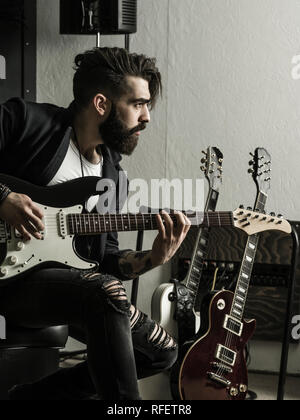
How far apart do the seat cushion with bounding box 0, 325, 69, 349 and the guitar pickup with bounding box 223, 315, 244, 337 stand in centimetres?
62

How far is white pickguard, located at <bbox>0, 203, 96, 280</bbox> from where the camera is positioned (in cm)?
188

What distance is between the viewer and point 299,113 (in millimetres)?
2910

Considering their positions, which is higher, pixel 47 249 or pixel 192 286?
pixel 47 249

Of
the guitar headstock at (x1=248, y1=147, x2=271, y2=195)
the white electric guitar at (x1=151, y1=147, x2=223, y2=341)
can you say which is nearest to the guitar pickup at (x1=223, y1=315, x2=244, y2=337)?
the white electric guitar at (x1=151, y1=147, x2=223, y2=341)

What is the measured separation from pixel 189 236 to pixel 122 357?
1.40m

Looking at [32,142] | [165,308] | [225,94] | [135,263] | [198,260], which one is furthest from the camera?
[225,94]

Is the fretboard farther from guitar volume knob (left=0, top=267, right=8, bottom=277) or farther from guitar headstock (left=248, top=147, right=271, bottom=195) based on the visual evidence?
guitar headstock (left=248, top=147, right=271, bottom=195)

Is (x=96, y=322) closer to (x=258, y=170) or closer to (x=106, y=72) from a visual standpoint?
(x=106, y=72)

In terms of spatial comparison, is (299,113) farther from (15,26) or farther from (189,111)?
(15,26)

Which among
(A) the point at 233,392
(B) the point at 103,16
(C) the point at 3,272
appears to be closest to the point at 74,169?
(C) the point at 3,272

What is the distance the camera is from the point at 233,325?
2318 millimetres

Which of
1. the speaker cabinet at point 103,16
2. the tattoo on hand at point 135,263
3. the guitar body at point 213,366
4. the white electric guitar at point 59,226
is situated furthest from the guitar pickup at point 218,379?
the speaker cabinet at point 103,16

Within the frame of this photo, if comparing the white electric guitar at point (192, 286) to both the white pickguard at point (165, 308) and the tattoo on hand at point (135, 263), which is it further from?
the tattoo on hand at point (135, 263)

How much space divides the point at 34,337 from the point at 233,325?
2.44 feet
